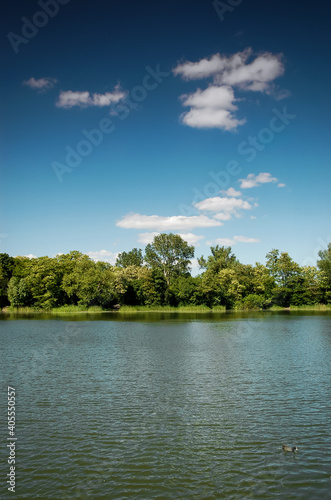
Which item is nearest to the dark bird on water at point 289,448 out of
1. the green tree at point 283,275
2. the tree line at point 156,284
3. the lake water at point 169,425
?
the lake water at point 169,425

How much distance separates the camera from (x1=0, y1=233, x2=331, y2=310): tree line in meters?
92.9

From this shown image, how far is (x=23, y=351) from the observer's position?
29328mm

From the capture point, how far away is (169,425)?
44.3 feet

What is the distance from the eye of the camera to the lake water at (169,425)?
30.8 feet

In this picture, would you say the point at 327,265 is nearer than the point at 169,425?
No

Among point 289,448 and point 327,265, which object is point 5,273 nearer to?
point 327,265

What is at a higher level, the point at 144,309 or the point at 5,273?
the point at 5,273

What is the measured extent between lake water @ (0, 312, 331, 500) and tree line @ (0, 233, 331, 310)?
66.8 m

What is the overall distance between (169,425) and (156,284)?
87.4 m

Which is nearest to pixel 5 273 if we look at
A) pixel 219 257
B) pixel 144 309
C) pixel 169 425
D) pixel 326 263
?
pixel 144 309

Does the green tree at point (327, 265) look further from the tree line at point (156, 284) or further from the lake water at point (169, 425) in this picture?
the lake water at point (169, 425)

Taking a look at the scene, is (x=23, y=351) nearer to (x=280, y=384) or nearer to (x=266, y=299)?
(x=280, y=384)

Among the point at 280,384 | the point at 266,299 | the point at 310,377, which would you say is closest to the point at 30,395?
the point at 280,384

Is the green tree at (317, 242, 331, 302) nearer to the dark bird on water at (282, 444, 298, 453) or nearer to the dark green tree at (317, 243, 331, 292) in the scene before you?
the dark green tree at (317, 243, 331, 292)
